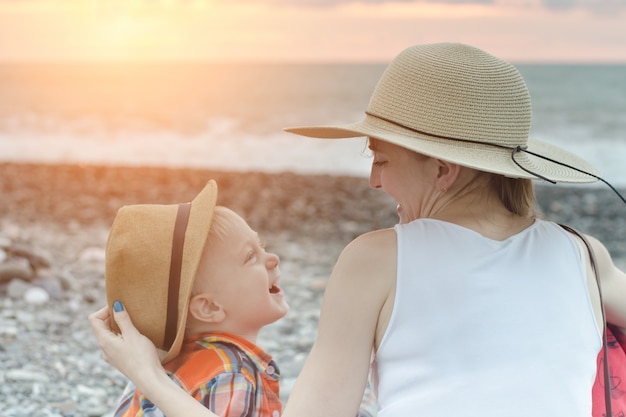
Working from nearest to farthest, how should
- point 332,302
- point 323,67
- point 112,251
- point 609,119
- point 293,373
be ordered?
point 332,302, point 112,251, point 293,373, point 609,119, point 323,67

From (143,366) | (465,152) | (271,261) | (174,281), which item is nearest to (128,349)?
(143,366)

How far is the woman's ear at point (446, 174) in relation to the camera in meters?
2.04

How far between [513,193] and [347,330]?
575mm

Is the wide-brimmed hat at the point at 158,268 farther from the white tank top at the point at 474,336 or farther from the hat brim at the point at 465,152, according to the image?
the white tank top at the point at 474,336

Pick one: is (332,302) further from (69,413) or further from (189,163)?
(189,163)

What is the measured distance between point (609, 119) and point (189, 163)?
41.9 feet

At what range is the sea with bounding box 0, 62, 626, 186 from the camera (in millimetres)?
17453

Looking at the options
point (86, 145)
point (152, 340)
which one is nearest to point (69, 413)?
point (152, 340)

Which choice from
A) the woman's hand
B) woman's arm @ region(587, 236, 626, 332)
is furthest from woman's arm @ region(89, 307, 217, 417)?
woman's arm @ region(587, 236, 626, 332)

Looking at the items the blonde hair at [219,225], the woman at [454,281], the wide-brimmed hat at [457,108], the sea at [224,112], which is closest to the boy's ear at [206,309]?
the blonde hair at [219,225]

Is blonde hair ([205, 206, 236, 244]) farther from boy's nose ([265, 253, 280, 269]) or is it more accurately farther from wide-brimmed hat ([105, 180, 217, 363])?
boy's nose ([265, 253, 280, 269])

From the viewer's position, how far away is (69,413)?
3887mm

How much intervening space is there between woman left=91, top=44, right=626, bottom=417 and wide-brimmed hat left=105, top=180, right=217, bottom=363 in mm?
234

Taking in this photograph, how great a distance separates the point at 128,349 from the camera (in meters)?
2.22
